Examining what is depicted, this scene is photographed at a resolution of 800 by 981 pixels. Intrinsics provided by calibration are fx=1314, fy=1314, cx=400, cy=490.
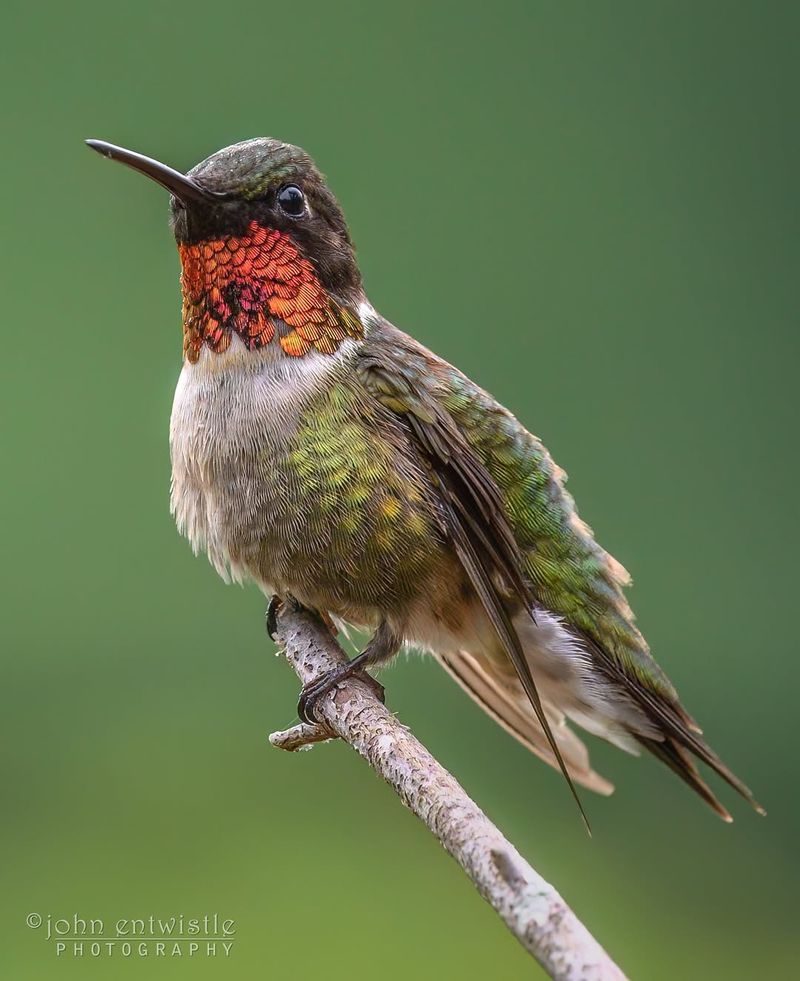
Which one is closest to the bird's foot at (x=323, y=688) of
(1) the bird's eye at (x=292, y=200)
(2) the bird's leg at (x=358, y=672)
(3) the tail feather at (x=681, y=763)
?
(2) the bird's leg at (x=358, y=672)

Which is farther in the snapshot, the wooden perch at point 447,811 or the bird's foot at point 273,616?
the bird's foot at point 273,616

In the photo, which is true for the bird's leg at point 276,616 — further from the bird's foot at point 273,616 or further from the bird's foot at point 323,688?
the bird's foot at point 323,688

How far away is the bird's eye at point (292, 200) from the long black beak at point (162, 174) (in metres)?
0.11

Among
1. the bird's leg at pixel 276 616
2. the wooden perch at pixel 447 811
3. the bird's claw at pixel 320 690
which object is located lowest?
the wooden perch at pixel 447 811

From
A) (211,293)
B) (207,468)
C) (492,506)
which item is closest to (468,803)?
(492,506)

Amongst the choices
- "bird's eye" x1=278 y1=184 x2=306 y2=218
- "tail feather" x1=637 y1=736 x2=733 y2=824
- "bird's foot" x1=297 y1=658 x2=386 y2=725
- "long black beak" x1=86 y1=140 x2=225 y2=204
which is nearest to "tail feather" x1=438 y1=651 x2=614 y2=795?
"tail feather" x1=637 y1=736 x2=733 y2=824

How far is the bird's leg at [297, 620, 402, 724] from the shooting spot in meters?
2.09

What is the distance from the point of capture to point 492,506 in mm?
2184

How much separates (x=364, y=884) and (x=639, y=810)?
1043mm

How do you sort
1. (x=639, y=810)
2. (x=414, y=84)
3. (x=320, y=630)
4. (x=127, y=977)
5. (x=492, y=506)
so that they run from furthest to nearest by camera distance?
(x=414, y=84)
(x=639, y=810)
(x=127, y=977)
(x=320, y=630)
(x=492, y=506)

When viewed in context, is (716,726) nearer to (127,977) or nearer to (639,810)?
(639,810)

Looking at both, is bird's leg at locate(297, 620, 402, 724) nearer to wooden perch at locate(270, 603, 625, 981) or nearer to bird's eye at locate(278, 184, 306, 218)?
wooden perch at locate(270, 603, 625, 981)

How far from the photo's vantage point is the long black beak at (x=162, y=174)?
2.02m

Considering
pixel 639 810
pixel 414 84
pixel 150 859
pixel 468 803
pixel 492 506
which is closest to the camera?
pixel 468 803
